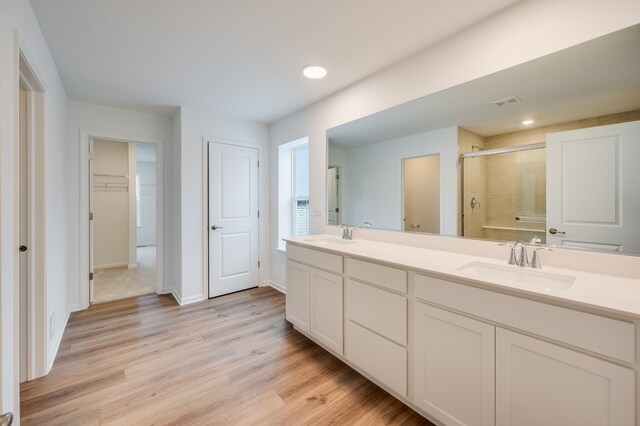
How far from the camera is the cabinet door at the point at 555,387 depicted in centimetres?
96

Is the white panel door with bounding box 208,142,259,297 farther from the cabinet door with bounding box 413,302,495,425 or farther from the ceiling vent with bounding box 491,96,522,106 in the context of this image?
the ceiling vent with bounding box 491,96,522,106

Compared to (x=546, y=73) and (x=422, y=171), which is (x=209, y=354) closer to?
(x=422, y=171)

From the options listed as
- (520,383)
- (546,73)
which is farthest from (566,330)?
(546,73)

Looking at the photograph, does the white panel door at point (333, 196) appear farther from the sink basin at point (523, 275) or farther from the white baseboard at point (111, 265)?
the white baseboard at point (111, 265)

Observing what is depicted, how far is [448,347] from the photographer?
54.6 inches

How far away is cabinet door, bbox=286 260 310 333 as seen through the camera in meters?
2.40

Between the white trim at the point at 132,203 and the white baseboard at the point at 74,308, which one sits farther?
the white trim at the point at 132,203

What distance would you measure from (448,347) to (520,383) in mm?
302

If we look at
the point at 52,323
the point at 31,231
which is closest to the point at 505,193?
the point at 31,231

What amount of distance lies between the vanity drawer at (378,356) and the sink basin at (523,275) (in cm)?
64

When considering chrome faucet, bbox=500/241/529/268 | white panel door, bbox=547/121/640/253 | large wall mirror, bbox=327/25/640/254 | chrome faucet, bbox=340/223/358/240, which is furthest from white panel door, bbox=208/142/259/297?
white panel door, bbox=547/121/640/253

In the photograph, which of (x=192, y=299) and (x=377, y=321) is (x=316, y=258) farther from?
(x=192, y=299)

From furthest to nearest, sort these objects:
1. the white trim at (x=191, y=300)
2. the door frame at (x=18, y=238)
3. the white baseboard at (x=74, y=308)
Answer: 1. the white trim at (x=191, y=300)
2. the white baseboard at (x=74, y=308)
3. the door frame at (x=18, y=238)

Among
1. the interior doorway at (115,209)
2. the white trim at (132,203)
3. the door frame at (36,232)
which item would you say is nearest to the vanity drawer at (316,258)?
the door frame at (36,232)
